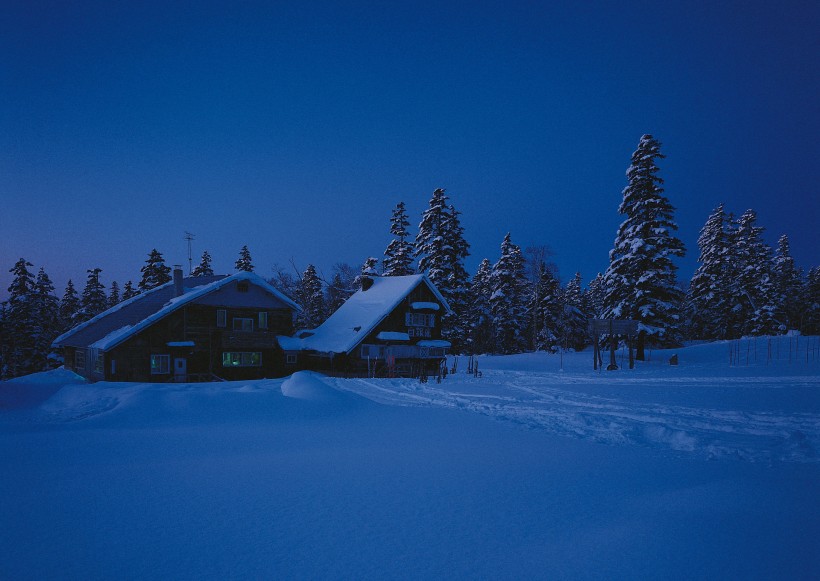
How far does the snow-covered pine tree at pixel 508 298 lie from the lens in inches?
1944

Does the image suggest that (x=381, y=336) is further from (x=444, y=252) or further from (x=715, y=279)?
(x=715, y=279)

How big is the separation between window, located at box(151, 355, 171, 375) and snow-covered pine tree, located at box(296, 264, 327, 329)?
962 inches

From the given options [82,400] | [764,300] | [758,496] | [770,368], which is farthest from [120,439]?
[764,300]

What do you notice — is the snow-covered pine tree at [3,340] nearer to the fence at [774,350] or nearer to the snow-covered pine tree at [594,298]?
the fence at [774,350]

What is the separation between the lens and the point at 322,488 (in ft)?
21.1

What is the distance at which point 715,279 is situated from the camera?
157 ft

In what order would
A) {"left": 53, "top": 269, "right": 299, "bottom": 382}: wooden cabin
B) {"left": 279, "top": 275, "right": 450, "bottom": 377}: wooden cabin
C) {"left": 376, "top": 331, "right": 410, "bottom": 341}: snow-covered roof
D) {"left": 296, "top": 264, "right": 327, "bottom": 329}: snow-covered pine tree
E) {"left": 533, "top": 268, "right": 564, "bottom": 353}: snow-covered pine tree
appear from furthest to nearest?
{"left": 296, "top": 264, "right": 327, "bottom": 329}: snow-covered pine tree < {"left": 533, "top": 268, "right": 564, "bottom": 353}: snow-covered pine tree < {"left": 376, "top": 331, "right": 410, "bottom": 341}: snow-covered roof < {"left": 279, "top": 275, "right": 450, "bottom": 377}: wooden cabin < {"left": 53, "top": 269, "right": 299, "bottom": 382}: wooden cabin

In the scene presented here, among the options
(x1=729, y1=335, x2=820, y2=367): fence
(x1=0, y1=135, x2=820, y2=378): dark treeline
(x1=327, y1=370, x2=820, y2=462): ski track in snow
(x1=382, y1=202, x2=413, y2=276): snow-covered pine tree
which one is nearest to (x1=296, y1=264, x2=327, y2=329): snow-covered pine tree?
(x1=0, y1=135, x2=820, y2=378): dark treeline

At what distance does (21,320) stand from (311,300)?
2863cm

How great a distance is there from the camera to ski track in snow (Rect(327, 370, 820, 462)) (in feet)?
28.3

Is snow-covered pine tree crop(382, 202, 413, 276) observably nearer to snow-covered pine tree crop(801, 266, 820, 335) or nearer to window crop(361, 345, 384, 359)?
window crop(361, 345, 384, 359)

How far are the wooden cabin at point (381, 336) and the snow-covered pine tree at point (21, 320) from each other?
95.5 ft

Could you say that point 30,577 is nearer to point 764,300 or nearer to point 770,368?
point 770,368

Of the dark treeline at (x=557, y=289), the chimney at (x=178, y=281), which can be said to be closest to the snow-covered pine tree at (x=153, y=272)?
the dark treeline at (x=557, y=289)
